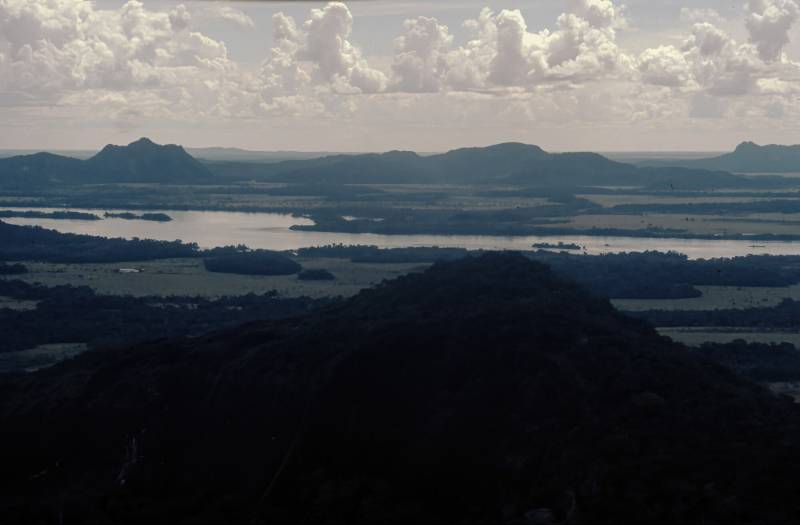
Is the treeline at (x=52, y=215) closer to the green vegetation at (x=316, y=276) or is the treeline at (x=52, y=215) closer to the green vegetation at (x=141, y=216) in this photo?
the green vegetation at (x=141, y=216)

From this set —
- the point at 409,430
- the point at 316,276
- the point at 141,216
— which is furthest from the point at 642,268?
the point at 141,216

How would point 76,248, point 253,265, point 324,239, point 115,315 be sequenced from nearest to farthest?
point 115,315 → point 253,265 → point 76,248 → point 324,239

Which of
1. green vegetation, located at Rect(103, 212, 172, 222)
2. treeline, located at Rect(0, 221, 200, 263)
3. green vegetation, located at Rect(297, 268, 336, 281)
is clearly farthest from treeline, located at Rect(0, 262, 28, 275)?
green vegetation, located at Rect(103, 212, 172, 222)

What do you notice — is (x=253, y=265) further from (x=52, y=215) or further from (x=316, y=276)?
(x=52, y=215)

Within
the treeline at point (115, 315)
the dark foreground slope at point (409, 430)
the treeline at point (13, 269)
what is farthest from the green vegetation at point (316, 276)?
the dark foreground slope at point (409, 430)

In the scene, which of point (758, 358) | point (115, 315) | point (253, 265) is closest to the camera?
point (758, 358)

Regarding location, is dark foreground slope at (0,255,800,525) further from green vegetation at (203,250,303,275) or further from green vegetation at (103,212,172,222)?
green vegetation at (103,212,172,222)

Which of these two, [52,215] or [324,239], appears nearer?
[324,239]
